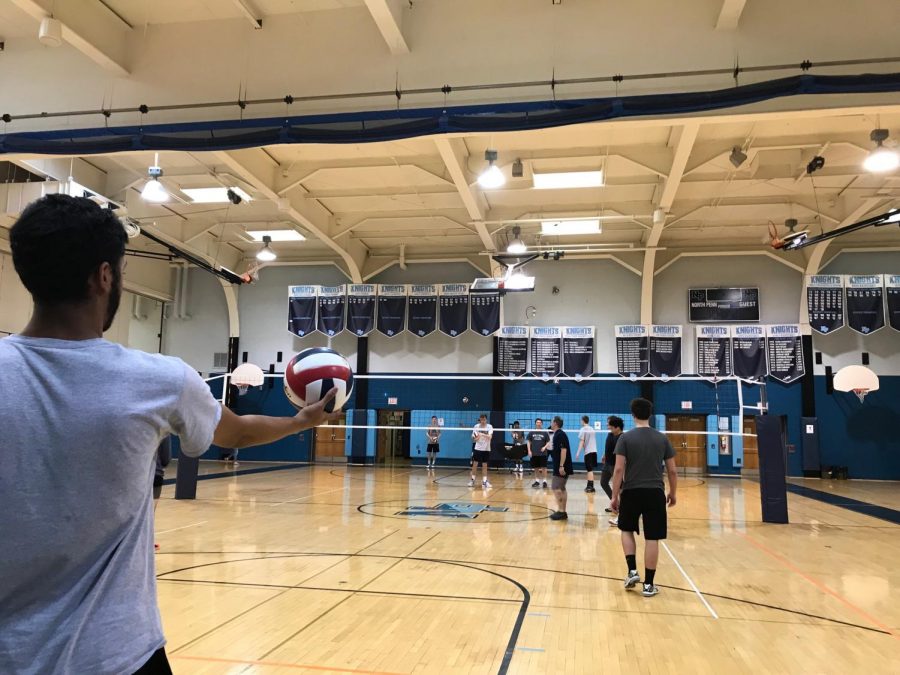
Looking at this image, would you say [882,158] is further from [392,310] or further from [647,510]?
[392,310]

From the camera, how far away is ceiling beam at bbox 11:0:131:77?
23.1 ft

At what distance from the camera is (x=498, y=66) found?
671cm

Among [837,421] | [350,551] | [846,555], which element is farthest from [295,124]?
[837,421]

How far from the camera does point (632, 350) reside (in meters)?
18.9

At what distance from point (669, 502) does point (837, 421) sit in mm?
15289

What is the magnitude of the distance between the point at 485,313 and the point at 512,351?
1467 mm

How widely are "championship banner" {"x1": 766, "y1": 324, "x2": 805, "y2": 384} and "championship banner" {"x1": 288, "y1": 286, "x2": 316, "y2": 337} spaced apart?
46.2 feet

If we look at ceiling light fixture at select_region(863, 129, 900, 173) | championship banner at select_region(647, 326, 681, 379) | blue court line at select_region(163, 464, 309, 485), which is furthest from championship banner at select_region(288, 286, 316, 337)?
ceiling light fixture at select_region(863, 129, 900, 173)

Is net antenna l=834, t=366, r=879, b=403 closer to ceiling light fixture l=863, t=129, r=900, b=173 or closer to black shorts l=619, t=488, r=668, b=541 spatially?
ceiling light fixture l=863, t=129, r=900, b=173

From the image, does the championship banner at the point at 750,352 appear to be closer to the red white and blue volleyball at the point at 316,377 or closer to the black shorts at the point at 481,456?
the black shorts at the point at 481,456

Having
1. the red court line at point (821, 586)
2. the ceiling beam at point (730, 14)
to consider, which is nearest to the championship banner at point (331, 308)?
the red court line at point (821, 586)

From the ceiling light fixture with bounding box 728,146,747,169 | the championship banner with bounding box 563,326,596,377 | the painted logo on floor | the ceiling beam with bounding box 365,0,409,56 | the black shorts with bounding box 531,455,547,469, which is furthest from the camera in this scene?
the championship banner with bounding box 563,326,596,377

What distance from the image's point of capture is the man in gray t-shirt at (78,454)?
3.48 ft

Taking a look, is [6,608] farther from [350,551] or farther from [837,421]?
[837,421]
